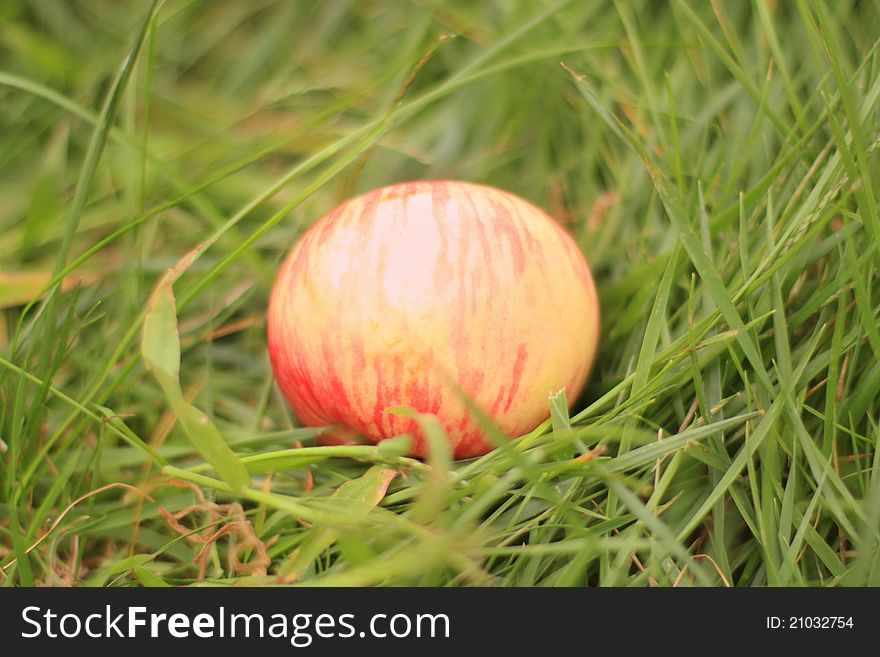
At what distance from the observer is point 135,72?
1445 mm

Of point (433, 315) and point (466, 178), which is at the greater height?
point (466, 178)

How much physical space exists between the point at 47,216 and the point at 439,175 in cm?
78

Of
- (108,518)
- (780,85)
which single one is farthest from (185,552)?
(780,85)

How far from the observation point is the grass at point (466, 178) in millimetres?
1000

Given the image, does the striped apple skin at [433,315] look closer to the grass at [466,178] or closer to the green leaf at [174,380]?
the grass at [466,178]

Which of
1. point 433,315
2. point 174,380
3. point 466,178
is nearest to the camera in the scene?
point 174,380

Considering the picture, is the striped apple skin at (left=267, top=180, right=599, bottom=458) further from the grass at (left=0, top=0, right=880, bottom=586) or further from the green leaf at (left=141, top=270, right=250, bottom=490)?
the green leaf at (left=141, top=270, right=250, bottom=490)

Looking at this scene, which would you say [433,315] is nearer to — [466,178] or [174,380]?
[174,380]

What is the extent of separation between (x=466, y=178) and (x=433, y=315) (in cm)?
63

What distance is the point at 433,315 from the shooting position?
40.3 inches

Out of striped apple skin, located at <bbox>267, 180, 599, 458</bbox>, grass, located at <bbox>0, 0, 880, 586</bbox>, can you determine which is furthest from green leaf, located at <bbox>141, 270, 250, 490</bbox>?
striped apple skin, located at <bbox>267, 180, 599, 458</bbox>

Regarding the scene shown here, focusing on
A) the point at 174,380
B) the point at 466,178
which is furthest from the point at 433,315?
the point at 466,178

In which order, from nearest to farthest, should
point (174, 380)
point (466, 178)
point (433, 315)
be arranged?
1. point (174, 380)
2. point (433, 315)
3. point (466, 178)
